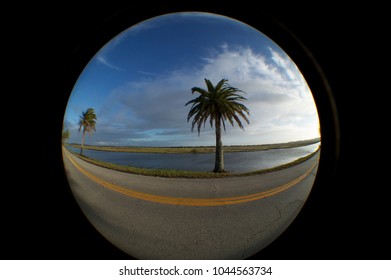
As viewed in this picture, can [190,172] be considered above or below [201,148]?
below

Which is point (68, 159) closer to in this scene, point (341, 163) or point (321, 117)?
point (321, 117)

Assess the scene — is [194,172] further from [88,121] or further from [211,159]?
[88,121]

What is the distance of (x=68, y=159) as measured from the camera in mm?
1524

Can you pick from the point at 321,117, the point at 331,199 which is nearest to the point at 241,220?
the point at 331,199

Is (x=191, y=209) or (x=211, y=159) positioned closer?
(x=211, y=159)

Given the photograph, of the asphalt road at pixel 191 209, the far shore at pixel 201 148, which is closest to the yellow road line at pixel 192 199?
the asphalt road at pixel 191 209

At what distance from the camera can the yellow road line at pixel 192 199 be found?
1.46 m

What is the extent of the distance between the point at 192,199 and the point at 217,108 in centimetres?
100

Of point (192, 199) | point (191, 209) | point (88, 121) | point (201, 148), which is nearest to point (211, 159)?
point (201, 148)

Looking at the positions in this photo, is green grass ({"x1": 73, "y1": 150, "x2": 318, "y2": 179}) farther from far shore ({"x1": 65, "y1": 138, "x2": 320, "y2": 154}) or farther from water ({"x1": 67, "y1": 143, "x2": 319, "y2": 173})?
far shore ({"x1": 65, "y1": 138, "x2": 320, "y2": 154})

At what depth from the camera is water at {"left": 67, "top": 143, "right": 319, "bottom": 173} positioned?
1.34 metres

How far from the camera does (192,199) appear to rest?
157 cm

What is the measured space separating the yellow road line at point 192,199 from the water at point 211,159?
0.21m

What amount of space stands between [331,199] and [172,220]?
1.61m
